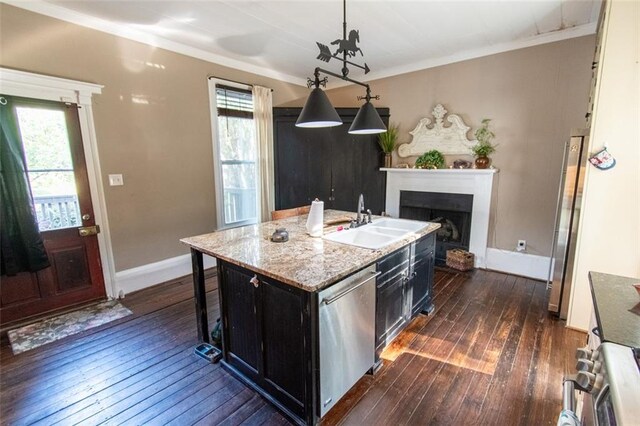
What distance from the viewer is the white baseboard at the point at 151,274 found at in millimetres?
3252

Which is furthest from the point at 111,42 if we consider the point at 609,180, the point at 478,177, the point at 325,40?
the point at 609,180

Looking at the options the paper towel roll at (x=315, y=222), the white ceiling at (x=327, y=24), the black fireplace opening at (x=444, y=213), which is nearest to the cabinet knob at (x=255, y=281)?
the paper towel roll at (x=315, y=222)

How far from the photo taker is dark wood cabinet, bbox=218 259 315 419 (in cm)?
152

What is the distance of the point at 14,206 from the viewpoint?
2.51m

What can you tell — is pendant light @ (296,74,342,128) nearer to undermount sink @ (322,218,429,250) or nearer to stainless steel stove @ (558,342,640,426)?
undermount sink @ (322,218,429,250)

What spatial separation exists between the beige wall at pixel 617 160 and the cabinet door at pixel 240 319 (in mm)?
2693

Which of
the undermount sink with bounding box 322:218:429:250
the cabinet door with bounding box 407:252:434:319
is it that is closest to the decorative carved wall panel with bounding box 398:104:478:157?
the undermount sink with bounding box 322:218:429:250

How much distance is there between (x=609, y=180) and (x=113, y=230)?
458 cm

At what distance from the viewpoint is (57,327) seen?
263cm

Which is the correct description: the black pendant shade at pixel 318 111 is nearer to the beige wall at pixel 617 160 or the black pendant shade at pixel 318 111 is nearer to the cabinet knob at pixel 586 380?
the cabinet knob at pixel 586 380

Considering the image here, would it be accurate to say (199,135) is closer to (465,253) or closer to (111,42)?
(111,42)

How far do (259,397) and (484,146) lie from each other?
365cm

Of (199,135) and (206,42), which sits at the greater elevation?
(206,42)

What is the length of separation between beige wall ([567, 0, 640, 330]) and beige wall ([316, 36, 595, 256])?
1.14 m
